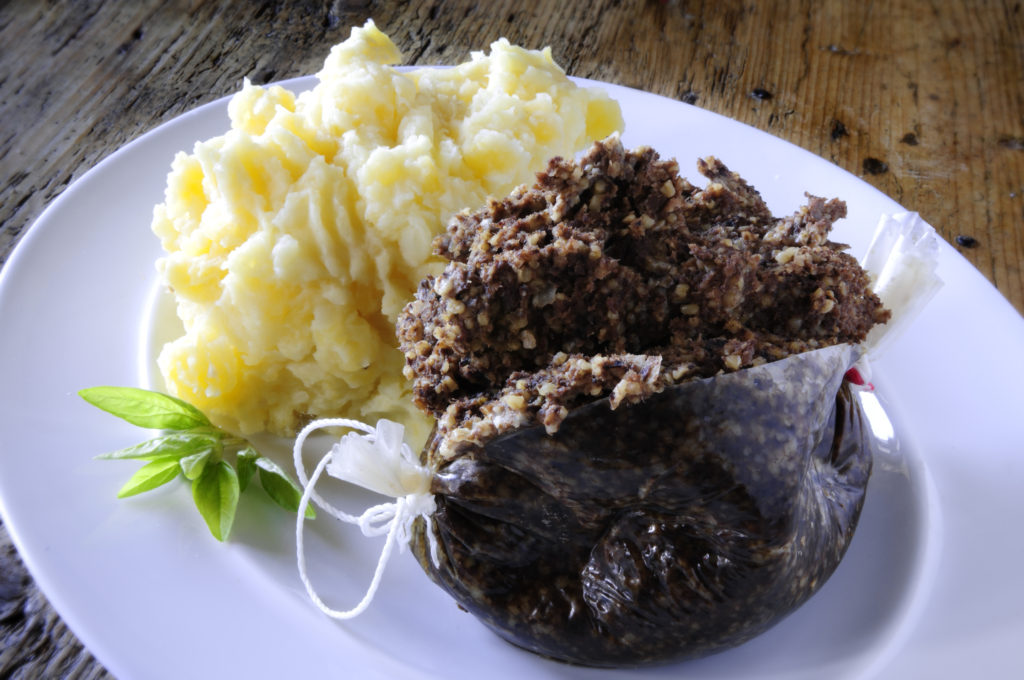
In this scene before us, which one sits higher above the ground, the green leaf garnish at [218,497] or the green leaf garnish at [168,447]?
the green leaf garnish at [168,447]

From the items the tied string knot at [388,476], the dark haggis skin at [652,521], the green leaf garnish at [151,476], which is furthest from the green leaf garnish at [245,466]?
the dark haggis skin at [652,521]

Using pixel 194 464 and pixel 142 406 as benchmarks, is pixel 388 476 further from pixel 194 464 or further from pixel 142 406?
pixel 142 406

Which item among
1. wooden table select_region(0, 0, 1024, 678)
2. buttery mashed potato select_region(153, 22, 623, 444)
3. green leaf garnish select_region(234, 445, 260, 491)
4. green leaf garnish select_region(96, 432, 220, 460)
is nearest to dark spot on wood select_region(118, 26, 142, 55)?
wooden table select_region(0, 0, 1024, 678)

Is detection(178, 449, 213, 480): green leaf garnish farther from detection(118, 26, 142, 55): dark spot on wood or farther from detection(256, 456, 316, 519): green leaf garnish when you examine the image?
detection(118, 26, 142, 55): dark spot on wood

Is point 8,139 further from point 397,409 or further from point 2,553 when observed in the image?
point 397,409

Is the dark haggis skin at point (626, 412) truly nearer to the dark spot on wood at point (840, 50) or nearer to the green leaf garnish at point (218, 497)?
the green leaf garnish at point (218, 497)

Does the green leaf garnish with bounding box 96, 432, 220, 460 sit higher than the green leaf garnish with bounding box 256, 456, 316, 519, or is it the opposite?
the green leaf garnish with bounding box 96, 432, 220, 460
